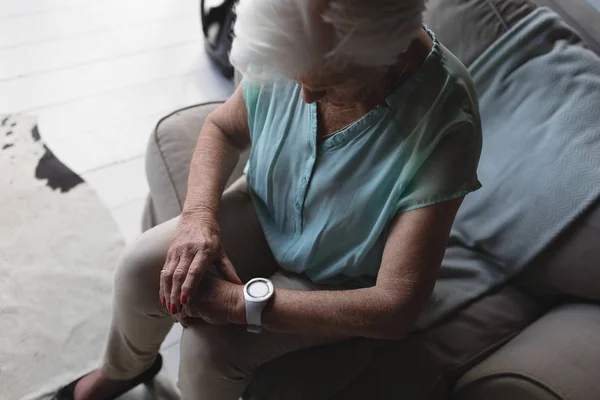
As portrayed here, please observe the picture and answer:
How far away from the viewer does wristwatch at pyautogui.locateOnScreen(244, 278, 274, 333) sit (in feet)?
3.13

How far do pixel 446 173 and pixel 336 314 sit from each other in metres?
0.29

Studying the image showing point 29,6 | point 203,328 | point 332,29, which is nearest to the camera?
point 332,29

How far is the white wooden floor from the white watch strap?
0.93 metres

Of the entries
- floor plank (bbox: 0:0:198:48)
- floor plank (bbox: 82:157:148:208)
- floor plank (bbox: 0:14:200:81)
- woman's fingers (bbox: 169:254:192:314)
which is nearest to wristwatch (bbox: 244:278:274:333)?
woman's fingers (bbox: 169:254:192:314)

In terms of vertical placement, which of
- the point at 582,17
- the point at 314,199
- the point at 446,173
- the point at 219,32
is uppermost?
the point at 582,17

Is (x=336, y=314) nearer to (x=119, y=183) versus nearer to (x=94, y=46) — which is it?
(x=119, y=183)

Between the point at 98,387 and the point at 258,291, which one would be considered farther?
the point at 98,387

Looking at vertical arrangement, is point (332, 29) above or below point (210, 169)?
above

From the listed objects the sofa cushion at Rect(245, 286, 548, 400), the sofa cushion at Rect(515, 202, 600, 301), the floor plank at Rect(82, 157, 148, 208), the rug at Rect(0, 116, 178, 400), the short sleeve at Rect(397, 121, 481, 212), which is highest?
the short sleeve at Rect(397, 121, 481, 212)

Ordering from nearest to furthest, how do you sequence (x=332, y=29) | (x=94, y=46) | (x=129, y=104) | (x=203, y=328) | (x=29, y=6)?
(x=332, y=29) < (x=203, y=328) < (x=129, y=104) < (x=94, y=46) < (x=29, y=6)

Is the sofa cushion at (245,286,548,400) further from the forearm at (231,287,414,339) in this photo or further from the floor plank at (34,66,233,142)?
the floor plank at (34,66,233,142)

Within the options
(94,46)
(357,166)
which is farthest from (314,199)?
(94,46)

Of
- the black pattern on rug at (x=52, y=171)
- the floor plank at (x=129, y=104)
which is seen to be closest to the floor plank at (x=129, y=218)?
the black pattern on rug at (x=52, y=171)

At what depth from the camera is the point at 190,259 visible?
3.30ft
